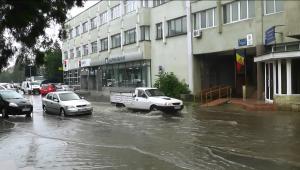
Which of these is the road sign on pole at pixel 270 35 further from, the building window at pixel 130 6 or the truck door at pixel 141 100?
the building window at pixel 130 6

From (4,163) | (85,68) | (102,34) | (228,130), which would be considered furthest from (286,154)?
(85,68)

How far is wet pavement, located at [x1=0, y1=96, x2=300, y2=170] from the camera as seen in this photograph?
1116 centimetres

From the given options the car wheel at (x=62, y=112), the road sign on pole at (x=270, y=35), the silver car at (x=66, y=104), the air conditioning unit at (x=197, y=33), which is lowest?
the car wheel at (x=62, y=112)

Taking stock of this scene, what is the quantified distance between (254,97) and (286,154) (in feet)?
72.0

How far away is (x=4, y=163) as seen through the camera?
1154 cm

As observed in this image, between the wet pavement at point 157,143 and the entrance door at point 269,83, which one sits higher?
the entrance door at point 269,83

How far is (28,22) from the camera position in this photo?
16.4ft

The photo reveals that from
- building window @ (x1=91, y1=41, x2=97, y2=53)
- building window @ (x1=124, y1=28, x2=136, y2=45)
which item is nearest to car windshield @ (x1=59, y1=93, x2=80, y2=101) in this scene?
building window @ (x1=124, y1=28, x2=136, y2=45)

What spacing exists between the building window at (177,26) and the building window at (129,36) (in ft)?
26.3

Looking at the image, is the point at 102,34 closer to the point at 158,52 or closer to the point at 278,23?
the point at 158,52

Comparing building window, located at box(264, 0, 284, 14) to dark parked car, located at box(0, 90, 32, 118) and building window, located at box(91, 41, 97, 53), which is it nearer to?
dark parked car, located at box(0, 90, 32, 118)

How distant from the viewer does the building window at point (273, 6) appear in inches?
1129

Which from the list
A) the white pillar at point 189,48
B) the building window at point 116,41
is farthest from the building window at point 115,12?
the white pillar at point 189,48

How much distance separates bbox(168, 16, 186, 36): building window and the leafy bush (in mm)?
4111
